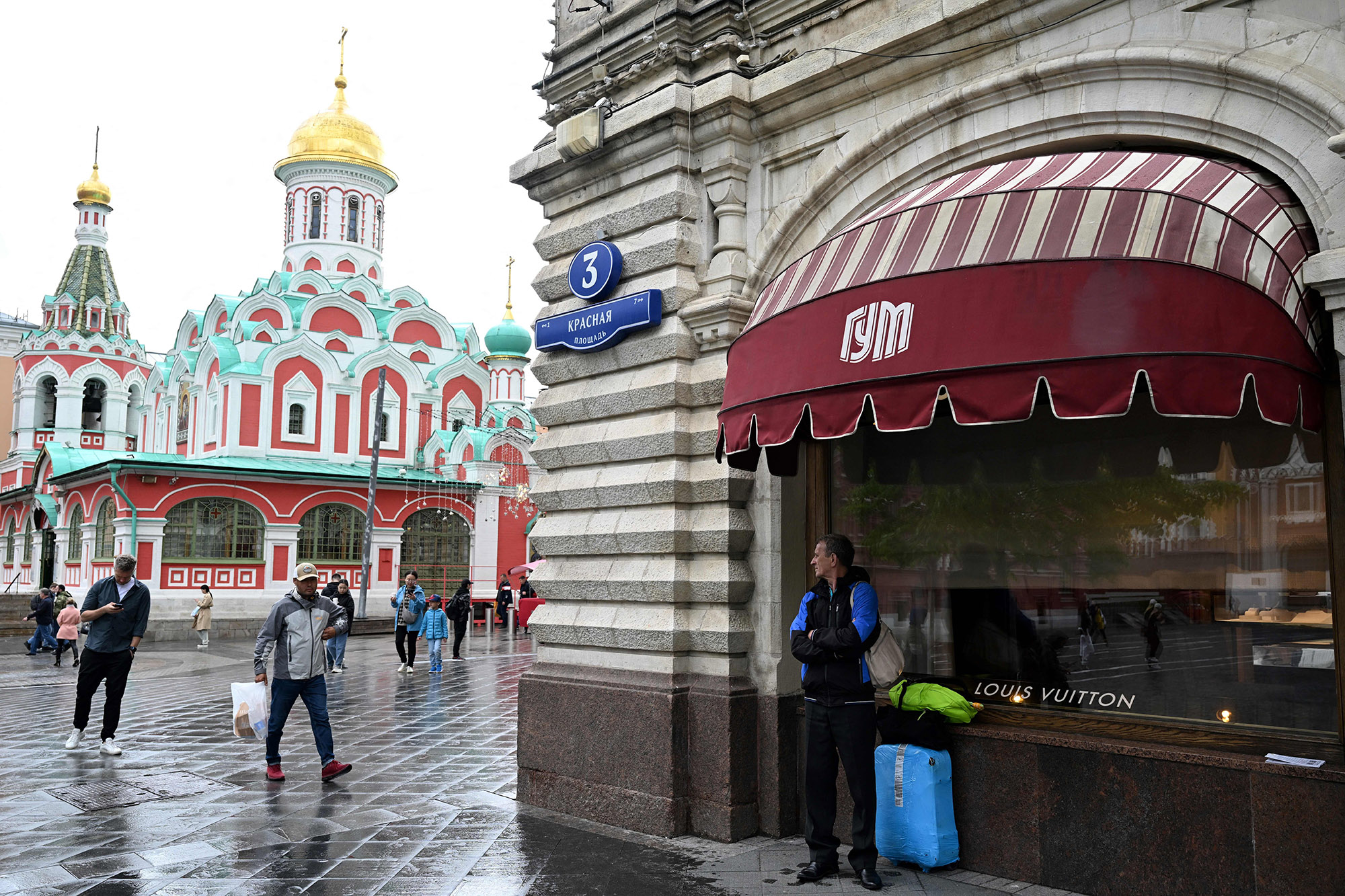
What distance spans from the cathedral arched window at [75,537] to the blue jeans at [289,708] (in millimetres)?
28243

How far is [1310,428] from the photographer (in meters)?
4.68

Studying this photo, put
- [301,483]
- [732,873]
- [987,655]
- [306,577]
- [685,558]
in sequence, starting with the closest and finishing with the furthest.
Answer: [732,873] < [987,655] < [685,558] < [306,577] < [301,483]

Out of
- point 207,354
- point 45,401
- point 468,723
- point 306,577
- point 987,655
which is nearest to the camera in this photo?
point 987,655

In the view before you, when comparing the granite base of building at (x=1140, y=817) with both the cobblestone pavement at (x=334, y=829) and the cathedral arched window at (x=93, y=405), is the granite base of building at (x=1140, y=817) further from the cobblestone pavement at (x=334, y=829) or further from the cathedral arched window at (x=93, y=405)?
the cathedral arched window at (x=93, y=405)

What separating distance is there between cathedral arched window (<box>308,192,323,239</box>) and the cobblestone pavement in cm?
3434

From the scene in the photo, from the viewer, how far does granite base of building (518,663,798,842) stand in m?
6.61

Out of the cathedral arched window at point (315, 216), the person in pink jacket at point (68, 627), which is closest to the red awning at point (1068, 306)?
the person in pink jacket at point (68, 627)

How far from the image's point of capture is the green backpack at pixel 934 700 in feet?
19.6

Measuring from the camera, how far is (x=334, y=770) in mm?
8617

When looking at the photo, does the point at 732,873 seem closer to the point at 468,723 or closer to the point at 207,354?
the point at 468,723

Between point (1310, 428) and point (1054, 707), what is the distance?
2.18 meters

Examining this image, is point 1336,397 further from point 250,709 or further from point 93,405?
point 93,405

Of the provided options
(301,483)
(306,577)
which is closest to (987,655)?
(306,577)

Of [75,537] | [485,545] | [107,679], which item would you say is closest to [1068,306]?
[107,679]
